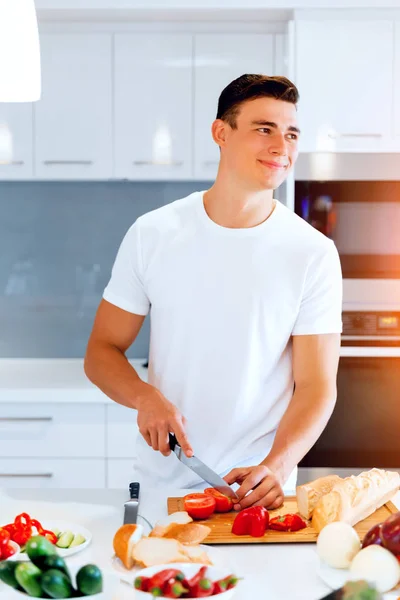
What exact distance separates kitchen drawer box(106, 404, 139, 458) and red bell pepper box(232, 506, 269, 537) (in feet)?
4.97

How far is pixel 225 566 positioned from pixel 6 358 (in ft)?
8.26

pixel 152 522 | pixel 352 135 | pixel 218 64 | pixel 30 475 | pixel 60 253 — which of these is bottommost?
pixel 30 475

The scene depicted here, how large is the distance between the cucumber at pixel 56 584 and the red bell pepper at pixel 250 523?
436 millimetres

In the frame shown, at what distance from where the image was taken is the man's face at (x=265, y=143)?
1.71 metres

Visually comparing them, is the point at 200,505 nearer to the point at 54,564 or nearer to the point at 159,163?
the point at 54,564

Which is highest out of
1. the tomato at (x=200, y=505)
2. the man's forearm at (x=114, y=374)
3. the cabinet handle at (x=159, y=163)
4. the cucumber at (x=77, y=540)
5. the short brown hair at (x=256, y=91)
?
the short brown hair at (x=256, y=91)

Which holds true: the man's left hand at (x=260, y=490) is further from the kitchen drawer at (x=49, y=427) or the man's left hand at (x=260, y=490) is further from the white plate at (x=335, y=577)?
the kitchen drawer at (x=49, y=427)

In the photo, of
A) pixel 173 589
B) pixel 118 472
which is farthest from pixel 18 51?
pixel 118 472

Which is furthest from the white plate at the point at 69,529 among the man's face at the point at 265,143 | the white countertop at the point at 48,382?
the white countertop at the point at 48,382

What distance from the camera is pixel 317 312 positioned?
1.77m

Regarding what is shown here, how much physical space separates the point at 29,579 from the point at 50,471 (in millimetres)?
1926

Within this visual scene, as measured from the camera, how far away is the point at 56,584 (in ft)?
3.15

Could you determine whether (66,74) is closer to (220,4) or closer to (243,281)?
(220,4)

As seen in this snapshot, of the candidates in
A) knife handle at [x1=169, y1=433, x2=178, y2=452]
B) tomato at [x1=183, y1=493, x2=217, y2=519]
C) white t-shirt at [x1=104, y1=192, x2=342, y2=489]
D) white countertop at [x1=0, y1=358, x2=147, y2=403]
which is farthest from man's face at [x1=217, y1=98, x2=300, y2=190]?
white countertop at [x1=0, y1=358, x2=147, y2=403]
